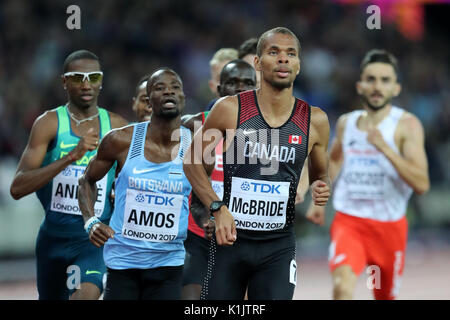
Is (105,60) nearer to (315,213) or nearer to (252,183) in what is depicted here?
(315,213)

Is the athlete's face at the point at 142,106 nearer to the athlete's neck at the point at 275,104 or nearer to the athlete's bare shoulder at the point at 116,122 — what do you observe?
the athlete's bare shoulder at the point at 116,122

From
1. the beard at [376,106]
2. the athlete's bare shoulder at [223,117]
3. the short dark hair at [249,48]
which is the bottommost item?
the athlete's bare shoulder at [223,117]

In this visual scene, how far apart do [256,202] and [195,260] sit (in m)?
1.50

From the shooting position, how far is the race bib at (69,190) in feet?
23.2

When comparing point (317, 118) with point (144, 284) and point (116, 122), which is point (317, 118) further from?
point (116, 122)

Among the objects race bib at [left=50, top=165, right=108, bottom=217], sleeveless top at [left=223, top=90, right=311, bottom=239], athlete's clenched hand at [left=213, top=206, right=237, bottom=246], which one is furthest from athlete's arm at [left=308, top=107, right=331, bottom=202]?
race bib at [left=50, top=165, right=108, bottom=217]

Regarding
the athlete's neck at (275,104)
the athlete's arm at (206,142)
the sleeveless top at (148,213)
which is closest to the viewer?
the athlete's arm at (206,142)

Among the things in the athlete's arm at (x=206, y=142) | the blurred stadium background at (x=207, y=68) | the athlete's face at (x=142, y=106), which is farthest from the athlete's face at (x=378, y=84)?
the blurred stadium background at (x=207, y=68)

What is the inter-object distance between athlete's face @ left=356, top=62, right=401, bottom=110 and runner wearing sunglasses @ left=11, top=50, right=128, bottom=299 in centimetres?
284

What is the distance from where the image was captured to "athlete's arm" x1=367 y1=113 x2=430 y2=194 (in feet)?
26.5

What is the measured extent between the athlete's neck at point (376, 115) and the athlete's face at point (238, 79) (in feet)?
5.99

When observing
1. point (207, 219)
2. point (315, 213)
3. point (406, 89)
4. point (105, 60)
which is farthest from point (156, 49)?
point (207, 219)

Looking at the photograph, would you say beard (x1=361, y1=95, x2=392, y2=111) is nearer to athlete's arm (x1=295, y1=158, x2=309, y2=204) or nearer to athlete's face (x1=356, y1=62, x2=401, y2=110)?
athlete's face (x1=356, y1=62, x2=401, y2=110)

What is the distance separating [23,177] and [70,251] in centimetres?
77
